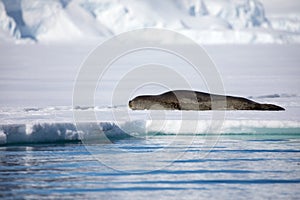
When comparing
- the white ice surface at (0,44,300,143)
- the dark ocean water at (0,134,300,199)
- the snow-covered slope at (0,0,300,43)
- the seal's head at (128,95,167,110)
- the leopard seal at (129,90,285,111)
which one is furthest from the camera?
the snow-covered slope at (0,0,300,43)

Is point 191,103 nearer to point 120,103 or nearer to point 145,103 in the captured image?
point 145,103

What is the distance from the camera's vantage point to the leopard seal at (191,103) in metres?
11.9

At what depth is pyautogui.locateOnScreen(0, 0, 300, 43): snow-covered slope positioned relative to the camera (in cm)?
4175

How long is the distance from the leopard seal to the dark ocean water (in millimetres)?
3003

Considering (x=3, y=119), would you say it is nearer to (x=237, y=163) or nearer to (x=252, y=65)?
(x=237, y=163)

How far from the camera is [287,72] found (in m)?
20.7

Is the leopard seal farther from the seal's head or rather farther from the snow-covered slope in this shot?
the snow-covered slope

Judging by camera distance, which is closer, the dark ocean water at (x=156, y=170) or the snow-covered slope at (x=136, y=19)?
the dark ocean water at (x=156, y=170)

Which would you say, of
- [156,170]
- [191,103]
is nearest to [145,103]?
[191,103]

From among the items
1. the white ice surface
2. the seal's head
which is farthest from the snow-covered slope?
the seal's head

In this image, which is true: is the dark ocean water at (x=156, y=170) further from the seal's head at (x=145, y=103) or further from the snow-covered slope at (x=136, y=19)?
the snow-covered slope at (x=136, y=19)

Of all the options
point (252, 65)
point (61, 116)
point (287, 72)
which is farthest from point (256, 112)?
point (252, 65)

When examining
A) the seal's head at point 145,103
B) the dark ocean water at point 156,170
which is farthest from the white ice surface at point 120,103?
the dark ocean water at point 156,170

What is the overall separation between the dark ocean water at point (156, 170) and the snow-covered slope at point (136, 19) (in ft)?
104
